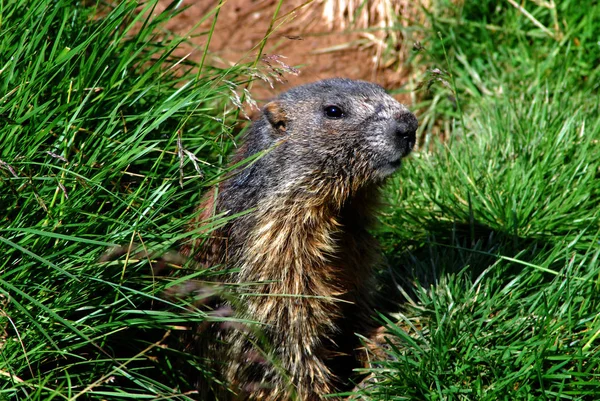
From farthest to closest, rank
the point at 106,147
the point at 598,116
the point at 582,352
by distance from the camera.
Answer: the point at 598,116 → the point at 106,147 → the point at 582,352

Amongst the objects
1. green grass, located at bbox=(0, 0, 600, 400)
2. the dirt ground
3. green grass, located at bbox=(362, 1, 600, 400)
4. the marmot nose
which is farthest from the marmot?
the dirt ground

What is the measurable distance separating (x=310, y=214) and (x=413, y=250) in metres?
1.19

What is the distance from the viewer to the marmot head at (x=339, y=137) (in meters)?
3.63

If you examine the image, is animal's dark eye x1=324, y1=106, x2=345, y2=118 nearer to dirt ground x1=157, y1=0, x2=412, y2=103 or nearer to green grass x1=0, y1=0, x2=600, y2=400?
green grass x1=0, y1=0, x2=600, y2=400

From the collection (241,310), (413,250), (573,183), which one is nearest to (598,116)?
(573,183)

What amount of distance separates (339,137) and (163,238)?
1.02 meters

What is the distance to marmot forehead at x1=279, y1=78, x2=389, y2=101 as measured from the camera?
3795mm

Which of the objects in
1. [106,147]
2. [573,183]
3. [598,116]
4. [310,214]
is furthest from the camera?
[598,116]

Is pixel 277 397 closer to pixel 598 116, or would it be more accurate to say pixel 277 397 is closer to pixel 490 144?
pixel 490 144

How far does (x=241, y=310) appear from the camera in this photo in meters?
3.60

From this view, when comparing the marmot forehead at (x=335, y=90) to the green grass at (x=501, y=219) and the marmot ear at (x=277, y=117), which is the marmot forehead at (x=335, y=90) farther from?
the green grass at (x=501, y=219)

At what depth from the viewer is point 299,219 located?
12.1 feet

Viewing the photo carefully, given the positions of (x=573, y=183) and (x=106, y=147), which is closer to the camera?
(x=106, y=147)

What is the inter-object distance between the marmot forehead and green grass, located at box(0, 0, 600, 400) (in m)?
0.31
